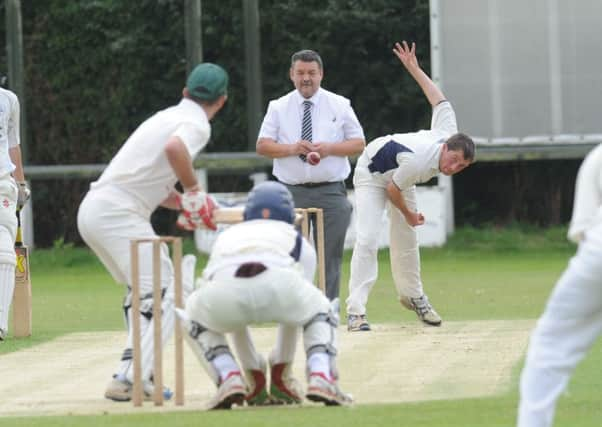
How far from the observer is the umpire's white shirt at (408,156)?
10984 mm

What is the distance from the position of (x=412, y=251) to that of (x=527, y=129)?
31.5ft

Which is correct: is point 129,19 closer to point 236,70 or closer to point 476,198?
point 236,70

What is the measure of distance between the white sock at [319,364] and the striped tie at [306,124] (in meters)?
4.36

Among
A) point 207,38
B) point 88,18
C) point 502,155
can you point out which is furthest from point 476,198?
point 88,18

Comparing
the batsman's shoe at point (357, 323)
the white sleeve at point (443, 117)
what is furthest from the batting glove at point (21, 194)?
the white sleeve at point (443, 117)

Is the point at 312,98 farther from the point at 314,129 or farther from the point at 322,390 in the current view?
the point at 322,390

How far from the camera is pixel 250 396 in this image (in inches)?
295

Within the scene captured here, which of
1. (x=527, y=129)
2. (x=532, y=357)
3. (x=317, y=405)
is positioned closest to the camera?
(x=532, y=357)

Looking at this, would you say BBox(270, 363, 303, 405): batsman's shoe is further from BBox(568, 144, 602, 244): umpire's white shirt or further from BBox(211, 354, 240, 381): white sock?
BBox(568, 144, 602, 244): umpire's white shirt

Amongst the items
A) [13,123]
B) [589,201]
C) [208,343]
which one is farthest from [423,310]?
[589,201]

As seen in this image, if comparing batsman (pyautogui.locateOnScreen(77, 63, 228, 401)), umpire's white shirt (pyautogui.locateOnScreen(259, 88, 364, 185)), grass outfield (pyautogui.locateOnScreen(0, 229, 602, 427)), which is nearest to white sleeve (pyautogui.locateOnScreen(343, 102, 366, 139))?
umpire's white shirt (pyautogui.locateOnScreen(259, 88, 364, 185))

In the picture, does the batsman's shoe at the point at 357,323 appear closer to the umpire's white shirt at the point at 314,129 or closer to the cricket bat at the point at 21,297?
the umpire's white shirt at the point at 314,129

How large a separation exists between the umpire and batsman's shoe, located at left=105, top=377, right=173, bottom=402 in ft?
12.5

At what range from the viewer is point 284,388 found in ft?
24.7
